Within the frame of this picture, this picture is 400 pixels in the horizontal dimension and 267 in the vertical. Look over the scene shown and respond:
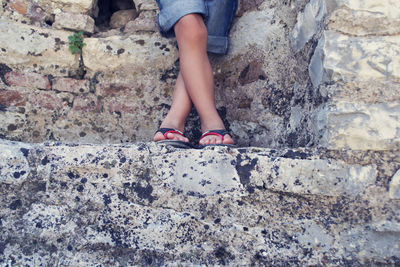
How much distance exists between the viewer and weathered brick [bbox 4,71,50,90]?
156 cm

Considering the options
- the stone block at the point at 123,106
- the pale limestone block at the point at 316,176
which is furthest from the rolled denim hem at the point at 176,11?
the pale limestone block at the point at 316,176

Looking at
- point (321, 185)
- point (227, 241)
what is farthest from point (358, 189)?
point (227, 241)

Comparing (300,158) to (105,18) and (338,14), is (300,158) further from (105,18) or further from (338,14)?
(105,18)

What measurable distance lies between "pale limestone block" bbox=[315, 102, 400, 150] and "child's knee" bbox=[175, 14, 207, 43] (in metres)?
0.64

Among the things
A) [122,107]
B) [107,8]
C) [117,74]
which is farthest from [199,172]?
[107,8]

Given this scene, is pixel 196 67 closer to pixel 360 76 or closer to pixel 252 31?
pixel 252 31

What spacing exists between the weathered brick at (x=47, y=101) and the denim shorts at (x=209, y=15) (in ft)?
1.90

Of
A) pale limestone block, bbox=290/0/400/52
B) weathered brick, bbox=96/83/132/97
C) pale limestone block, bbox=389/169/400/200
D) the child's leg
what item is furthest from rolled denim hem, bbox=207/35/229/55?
pale limestone block, bbox=389/169/400/200

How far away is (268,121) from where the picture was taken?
142 centimetres

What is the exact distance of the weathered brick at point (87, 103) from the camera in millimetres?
1649

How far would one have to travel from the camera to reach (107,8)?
1.98 metres

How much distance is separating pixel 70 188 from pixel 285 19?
3.50 ft

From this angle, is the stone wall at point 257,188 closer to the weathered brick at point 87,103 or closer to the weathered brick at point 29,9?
the weathered brick at point 87,103

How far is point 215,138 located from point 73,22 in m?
0.96
